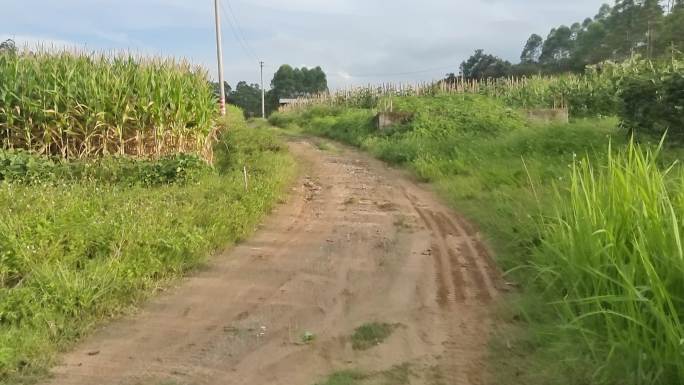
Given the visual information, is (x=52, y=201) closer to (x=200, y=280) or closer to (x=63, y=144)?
(x=200, y=280)

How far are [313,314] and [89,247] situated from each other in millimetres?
2489

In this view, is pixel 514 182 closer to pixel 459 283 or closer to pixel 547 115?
pixel 459 283

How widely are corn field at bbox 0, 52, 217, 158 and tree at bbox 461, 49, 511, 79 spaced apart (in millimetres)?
39382

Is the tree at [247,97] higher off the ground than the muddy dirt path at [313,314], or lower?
higher

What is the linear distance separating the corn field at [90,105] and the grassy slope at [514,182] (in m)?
5.91

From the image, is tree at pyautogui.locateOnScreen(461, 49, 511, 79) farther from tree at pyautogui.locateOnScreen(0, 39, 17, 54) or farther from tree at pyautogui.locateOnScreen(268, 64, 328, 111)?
tree at pyautogui.locateOnScreen(0, 39, 17, 54)

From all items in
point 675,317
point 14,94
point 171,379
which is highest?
point 14,94

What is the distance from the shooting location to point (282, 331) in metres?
4.65

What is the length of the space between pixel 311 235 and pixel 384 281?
224 cm

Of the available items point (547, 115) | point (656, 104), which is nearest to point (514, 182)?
point (656, 104)

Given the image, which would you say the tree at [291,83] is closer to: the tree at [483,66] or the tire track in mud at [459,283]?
the tree at [483,66]

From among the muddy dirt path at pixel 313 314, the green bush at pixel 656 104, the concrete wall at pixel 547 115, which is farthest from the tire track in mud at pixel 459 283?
the concrete wall at pixel 547 115

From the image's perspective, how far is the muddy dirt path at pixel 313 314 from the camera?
397cm

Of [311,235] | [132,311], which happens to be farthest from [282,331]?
[311,235]
